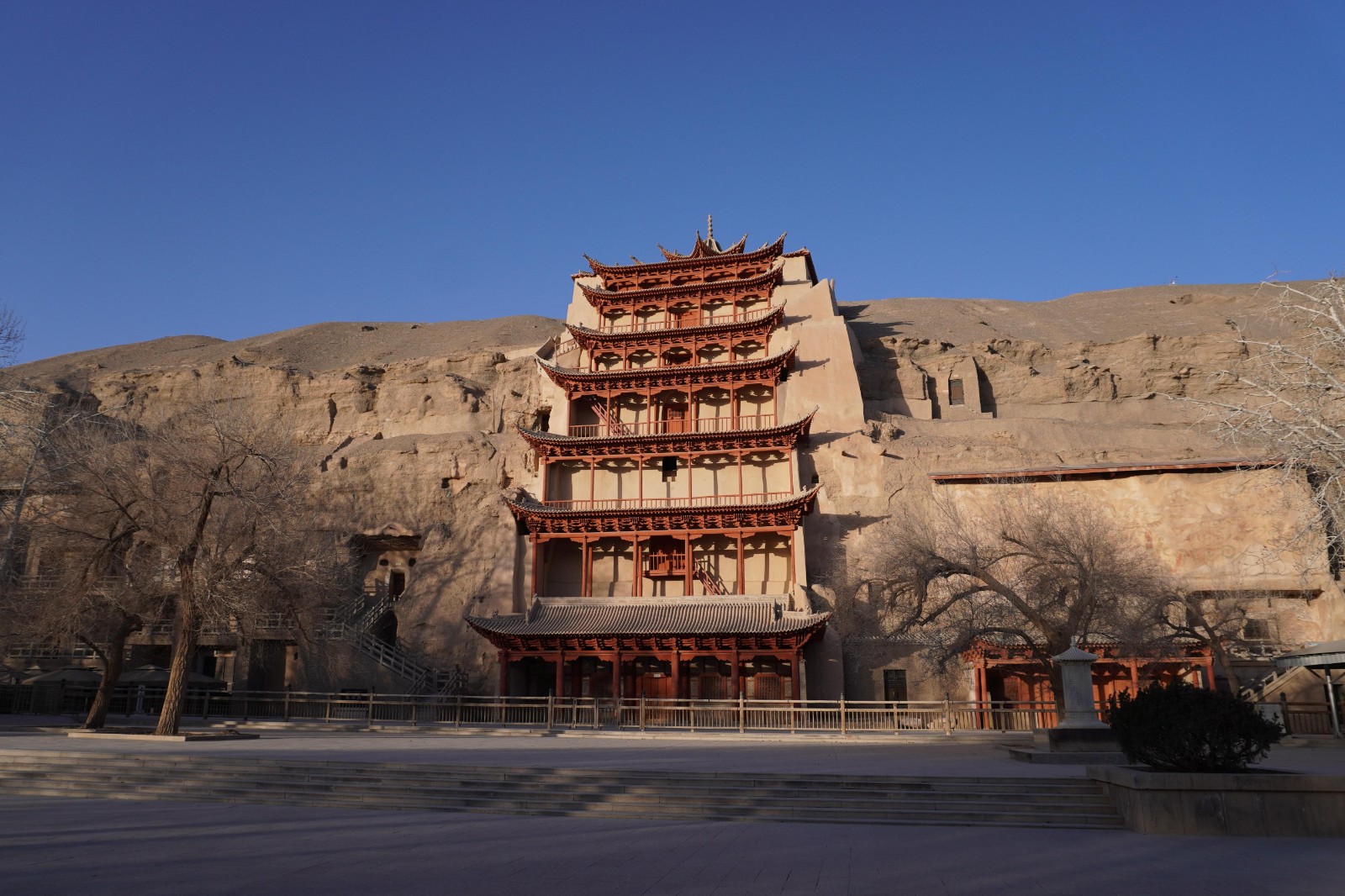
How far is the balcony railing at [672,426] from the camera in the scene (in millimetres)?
38875

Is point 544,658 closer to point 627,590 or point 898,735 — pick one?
point 627,590

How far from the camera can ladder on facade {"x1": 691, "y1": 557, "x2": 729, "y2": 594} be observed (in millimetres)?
34469

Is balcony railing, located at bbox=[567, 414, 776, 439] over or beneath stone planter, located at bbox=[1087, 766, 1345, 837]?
over

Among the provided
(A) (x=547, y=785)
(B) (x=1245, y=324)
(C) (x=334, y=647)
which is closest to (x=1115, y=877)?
(A) (x=547, y=785)

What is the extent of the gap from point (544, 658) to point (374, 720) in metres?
7.40

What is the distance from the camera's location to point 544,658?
32438 mm

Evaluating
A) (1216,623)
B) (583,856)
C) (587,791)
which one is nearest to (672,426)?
(1216,623)

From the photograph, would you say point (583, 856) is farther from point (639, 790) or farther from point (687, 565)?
point (687, 565)

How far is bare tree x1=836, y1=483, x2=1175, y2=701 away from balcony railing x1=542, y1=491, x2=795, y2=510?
9.72 meters

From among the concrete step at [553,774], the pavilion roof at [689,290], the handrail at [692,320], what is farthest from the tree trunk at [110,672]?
the pavilion roof at [689,290]

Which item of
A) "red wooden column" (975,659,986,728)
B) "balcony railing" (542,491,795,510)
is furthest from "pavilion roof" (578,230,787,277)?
"red wooden column" (975,659,986,728)

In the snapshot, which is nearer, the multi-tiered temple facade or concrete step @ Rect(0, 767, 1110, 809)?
concrete step @ Rect(0, 767, 1110, 809)

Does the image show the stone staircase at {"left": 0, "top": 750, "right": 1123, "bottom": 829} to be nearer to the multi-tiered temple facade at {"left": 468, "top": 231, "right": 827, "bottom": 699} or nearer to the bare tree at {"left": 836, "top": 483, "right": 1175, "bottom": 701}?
the bare tree at {"left": 836, "top": 483, "right": 1175, "bottom": 701}

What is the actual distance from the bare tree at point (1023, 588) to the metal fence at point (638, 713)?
8.01 feet
